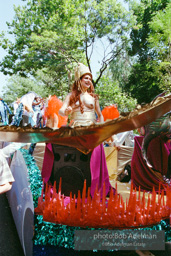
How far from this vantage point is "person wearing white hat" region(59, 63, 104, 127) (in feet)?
11.6

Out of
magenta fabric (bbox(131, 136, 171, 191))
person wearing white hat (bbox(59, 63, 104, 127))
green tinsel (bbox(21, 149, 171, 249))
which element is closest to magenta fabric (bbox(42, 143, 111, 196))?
person wearing white hat (bbox(59, 63, 104, 127))

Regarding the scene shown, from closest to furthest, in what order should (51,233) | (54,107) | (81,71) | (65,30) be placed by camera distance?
(51,233) < (81,71) < (54,107) < (65,30)

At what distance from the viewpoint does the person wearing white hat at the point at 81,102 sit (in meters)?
3.53

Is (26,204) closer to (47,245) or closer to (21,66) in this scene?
(47,245)

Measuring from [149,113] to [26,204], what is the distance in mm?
1543

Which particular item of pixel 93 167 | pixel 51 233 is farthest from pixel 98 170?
pixel 51 233

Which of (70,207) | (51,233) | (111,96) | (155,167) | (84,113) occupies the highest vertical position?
(111,96)

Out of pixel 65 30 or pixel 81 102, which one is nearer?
pixel 81 102

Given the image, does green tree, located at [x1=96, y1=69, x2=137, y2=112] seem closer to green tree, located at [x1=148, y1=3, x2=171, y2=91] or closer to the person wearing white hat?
green tree, located at [x1=148, y1=3, x2=171, y2=91]

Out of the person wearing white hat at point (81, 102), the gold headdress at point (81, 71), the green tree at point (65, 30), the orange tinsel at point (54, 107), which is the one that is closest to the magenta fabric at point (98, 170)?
the person wearing white hat at point (81, 102)

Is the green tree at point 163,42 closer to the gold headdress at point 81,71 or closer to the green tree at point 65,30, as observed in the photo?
the green tree at point 65,30

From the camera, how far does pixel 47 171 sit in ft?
10.9

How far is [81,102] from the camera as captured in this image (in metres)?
3.59

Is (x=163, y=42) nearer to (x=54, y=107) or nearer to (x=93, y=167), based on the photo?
(x=54, y=107)
